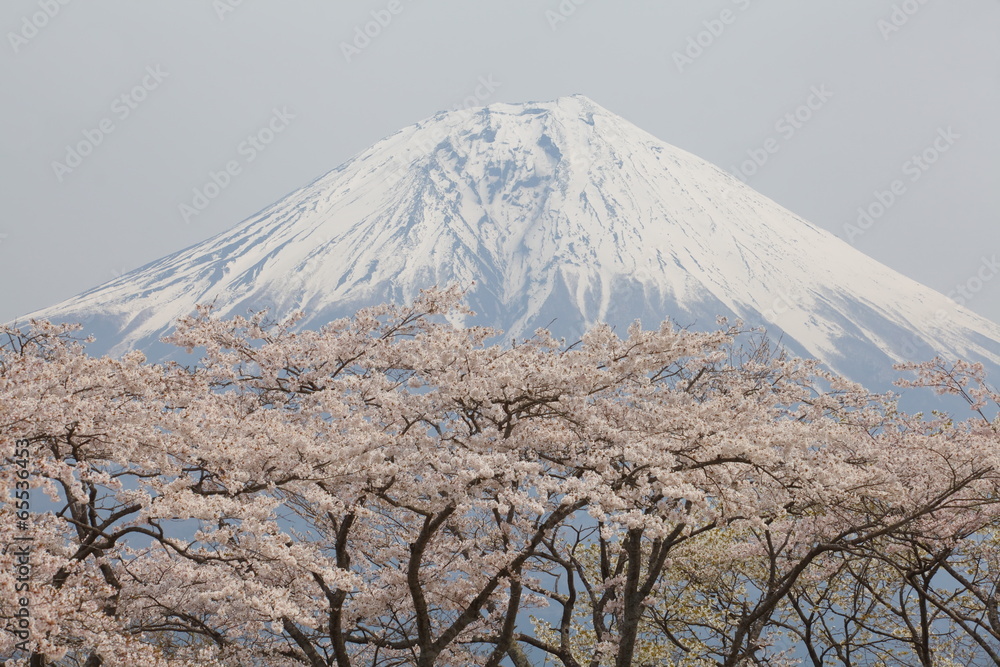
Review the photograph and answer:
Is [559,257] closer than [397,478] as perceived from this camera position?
No

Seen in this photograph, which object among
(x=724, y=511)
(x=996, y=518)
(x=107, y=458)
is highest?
(x=996, y=518)

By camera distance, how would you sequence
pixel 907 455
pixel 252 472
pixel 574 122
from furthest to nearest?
pixel 574 122 < pixel 907 455 < pixel 252 472

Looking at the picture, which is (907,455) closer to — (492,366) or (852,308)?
(492,366)

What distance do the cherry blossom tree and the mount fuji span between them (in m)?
102

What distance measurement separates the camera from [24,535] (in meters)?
4.84

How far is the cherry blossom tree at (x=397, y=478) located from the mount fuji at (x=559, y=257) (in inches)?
4035

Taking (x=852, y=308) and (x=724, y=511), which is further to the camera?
(x=852, y=308)

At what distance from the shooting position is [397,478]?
6699 millimetres

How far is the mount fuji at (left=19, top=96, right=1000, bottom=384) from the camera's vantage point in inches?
4722

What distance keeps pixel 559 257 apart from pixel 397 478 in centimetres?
13054

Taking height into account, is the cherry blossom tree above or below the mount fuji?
below

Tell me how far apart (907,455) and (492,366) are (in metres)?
4.72

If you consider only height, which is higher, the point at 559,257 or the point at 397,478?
the point at 559,257

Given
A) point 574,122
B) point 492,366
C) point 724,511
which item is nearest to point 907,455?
point 724,511
